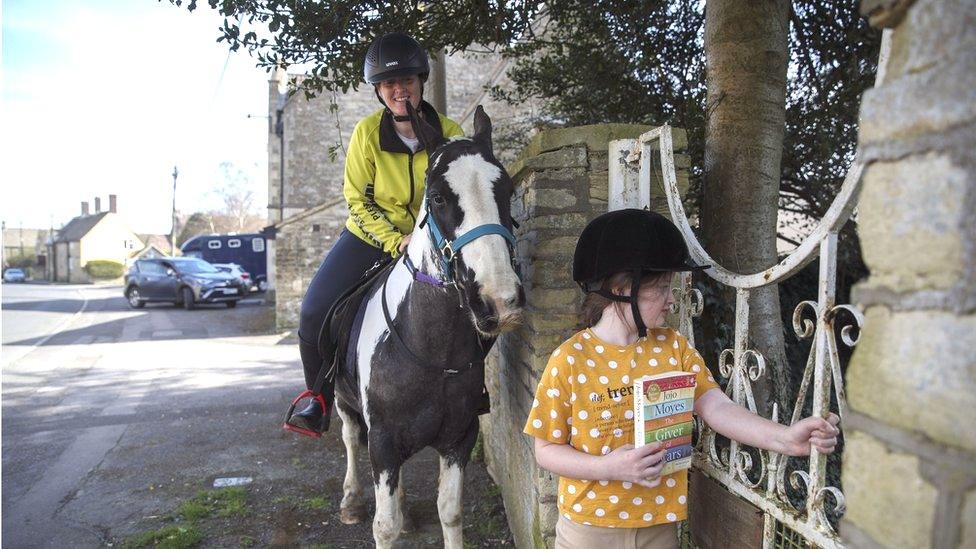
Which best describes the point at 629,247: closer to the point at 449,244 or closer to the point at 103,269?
the point at 449,244

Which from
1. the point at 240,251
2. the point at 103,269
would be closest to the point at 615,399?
the point at 240,251

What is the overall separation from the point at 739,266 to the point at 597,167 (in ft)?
3.82

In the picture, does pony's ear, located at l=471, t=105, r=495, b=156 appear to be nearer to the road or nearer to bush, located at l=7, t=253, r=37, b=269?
the road

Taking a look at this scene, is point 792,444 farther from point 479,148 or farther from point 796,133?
point 796,133

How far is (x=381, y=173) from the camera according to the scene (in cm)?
345

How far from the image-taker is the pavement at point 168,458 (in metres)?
4.15

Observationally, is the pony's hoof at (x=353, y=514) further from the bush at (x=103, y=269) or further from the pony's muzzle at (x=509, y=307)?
the bush at (x=103, y=269)

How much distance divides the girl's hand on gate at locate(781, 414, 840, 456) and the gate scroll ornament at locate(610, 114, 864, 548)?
0.03 m

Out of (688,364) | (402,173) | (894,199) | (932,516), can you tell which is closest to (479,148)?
(402,173)

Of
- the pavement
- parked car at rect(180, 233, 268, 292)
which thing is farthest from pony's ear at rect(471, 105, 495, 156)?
parked car at rect(180, 233, 268, 292)

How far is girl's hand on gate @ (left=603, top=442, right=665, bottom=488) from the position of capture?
173 centimetres

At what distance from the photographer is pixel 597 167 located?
2.73 meters

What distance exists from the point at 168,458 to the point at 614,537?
5.25 m

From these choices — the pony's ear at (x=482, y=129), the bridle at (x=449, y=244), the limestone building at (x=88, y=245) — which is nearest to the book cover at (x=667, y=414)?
the bridle at (x=449, y=244)
